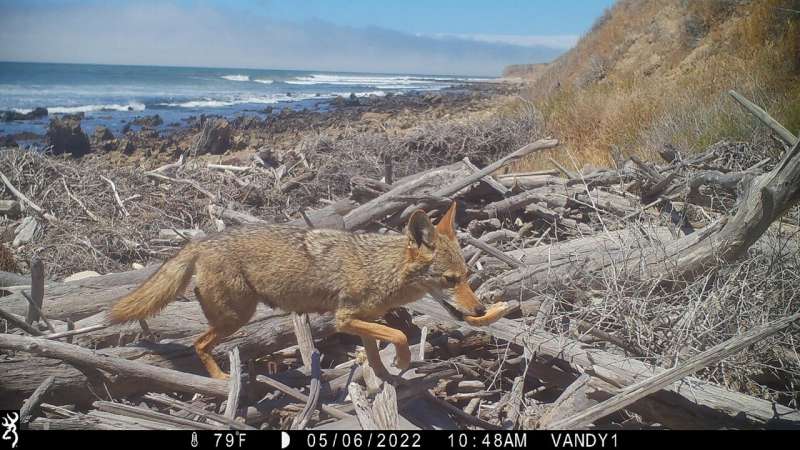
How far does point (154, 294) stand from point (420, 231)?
1950 millimetres

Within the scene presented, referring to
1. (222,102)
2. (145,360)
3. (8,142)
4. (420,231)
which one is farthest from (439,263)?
(222,102)

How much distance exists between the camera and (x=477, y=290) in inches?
197

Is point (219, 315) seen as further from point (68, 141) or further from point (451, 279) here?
point (68, 141)

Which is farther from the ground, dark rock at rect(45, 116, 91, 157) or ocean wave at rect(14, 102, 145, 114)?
ocean wave at rect(14, 102, 145, 114)

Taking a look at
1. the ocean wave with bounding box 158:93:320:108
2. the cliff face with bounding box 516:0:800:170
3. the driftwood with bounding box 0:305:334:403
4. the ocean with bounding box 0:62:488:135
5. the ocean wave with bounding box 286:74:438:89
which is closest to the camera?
the driftwood with bounding box 0:305:334:403

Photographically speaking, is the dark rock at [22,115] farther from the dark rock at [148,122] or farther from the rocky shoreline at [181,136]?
the dark rock at [148,122]

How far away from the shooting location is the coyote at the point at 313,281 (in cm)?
384

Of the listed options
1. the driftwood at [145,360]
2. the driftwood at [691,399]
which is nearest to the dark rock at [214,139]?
the driftwood at [145,360]

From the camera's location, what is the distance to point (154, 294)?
12.8 feet

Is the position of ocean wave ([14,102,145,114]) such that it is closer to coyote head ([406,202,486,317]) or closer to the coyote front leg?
the coyote front leg

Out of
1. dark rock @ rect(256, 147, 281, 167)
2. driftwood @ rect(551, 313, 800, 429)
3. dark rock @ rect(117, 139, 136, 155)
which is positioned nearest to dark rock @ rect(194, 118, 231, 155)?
dark rock @ rect(117, 139, 136, 155)

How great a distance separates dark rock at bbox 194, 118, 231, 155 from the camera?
15.1 meters

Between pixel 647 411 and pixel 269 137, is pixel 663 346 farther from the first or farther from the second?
pixel 269 137

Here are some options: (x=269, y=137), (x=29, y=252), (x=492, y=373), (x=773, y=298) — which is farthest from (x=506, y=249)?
(x=269, y=137)
